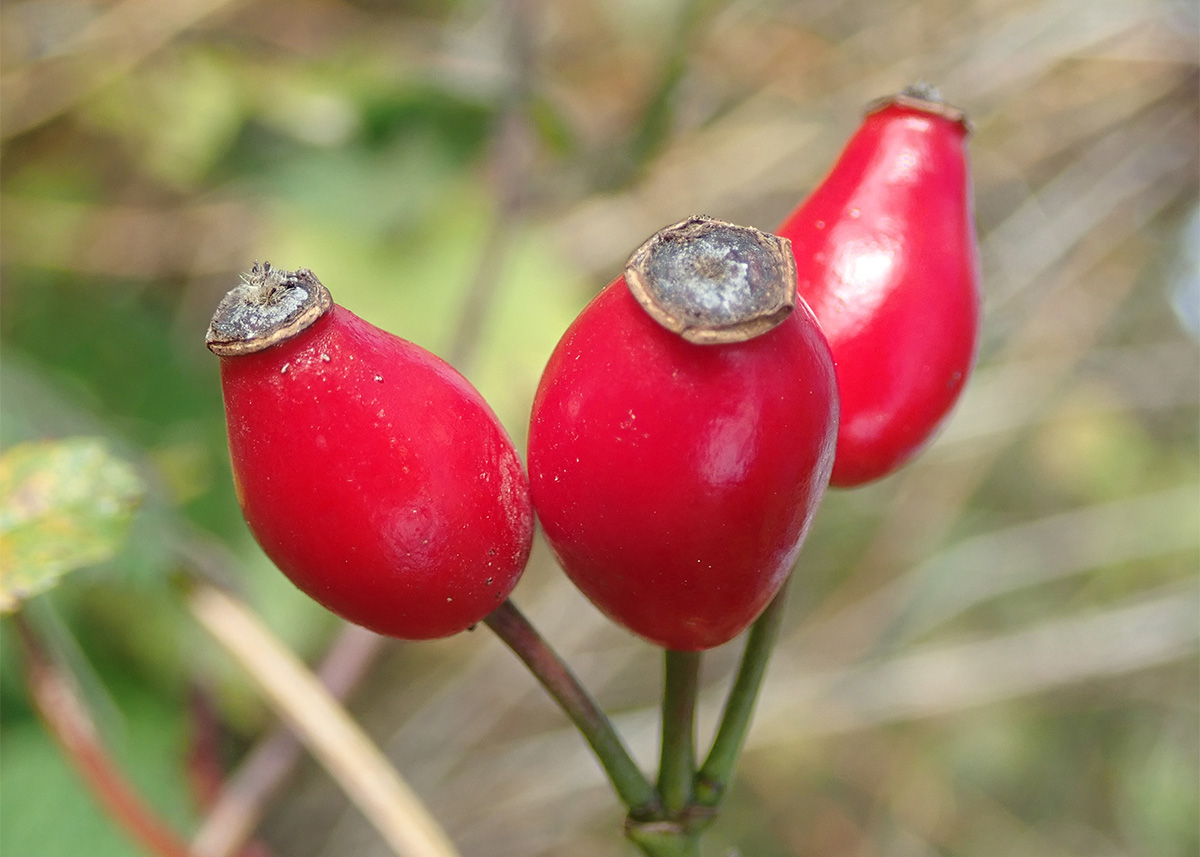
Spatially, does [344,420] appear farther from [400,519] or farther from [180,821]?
[180,821]

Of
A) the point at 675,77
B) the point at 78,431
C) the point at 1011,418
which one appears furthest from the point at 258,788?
the point at 1011,418

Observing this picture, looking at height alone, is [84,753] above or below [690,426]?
below

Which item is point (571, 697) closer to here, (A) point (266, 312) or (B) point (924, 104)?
(A) point (266, 312)

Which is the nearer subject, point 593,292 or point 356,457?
Result: point 356,457

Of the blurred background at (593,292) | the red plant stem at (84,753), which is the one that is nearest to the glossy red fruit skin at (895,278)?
the red plant stem at (84,753)

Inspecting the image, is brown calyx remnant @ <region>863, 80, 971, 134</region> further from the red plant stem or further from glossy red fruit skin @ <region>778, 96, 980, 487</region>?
the red plant stem

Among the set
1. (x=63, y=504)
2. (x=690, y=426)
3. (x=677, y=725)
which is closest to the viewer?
(x=690, y=426)

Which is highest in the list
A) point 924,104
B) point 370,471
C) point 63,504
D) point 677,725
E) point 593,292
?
point 924,104

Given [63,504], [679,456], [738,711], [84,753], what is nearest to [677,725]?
[738,711]
